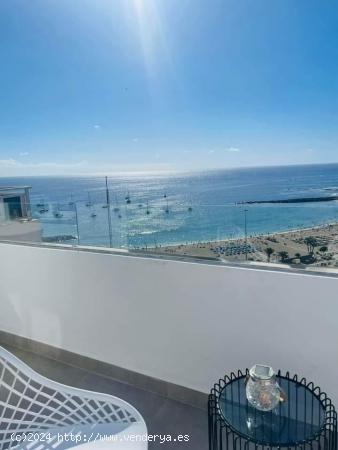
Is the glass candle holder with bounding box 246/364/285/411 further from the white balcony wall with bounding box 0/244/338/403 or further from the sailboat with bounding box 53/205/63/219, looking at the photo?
the sailboat with bounding box 53/205/63/219

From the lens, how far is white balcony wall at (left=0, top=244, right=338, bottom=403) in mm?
1705

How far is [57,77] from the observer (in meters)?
2.49

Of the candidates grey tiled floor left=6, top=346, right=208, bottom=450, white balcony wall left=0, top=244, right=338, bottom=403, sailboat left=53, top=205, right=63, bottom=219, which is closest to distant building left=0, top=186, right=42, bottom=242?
white balcony wall left=0, top=244, right=338, bottom=403

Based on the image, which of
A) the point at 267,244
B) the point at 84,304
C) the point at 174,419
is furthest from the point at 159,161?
the point at 174,419

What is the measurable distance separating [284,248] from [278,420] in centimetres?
85

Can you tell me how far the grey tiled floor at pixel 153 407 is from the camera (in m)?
1.80

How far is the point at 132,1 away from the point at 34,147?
1.40m

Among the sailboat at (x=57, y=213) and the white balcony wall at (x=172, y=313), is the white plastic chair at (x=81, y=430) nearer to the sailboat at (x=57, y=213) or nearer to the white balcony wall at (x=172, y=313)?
the white balcony wall at (x=172, y=313)

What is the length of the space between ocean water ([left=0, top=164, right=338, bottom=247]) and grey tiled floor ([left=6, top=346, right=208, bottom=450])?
3.44ft

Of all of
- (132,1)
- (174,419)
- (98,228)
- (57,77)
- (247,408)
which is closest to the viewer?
(247,408)

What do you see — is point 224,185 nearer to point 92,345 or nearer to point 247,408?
point 247,408

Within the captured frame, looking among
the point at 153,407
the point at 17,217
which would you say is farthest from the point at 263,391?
the point at 17,217

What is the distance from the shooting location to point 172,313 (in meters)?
2.07

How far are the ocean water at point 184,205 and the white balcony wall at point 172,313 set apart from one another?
193mm
